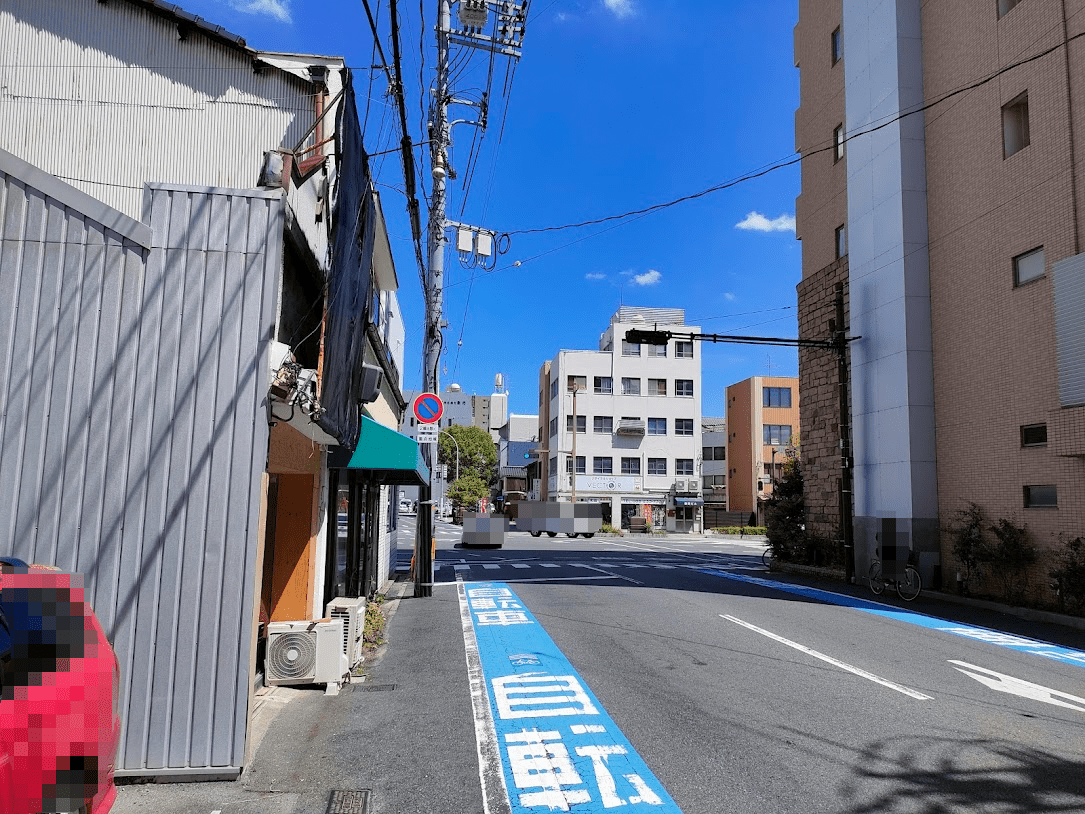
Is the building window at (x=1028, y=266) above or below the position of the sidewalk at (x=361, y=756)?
above

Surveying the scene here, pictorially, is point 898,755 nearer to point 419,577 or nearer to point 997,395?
point 419,577

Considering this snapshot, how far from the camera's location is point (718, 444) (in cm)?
7012

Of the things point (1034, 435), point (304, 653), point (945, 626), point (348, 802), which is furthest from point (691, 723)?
point (1034, 435)

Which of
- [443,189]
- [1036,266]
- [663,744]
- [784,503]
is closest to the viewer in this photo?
[663,744]

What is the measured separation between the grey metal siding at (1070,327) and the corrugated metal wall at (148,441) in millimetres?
13495

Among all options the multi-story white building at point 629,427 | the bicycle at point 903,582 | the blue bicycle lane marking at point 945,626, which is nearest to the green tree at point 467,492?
the multi-story white building at point 629,427

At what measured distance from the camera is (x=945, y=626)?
12.3 metres

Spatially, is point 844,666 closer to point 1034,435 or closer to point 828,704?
point 828,704

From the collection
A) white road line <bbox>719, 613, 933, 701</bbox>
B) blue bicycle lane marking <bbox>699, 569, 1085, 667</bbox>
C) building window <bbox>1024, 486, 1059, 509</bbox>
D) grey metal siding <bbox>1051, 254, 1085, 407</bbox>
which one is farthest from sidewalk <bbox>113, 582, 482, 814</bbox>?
building window <bbox>1024, 486, 1059, 509</bbox>

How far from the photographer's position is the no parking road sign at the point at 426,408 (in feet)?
46.8

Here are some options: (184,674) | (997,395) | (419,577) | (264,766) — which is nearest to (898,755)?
(264,766)

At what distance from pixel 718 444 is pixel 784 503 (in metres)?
48.1

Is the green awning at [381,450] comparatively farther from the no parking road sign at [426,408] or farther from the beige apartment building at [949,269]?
the beige apartment building at [949,269]

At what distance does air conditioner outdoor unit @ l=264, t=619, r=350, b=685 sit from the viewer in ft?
24.7
